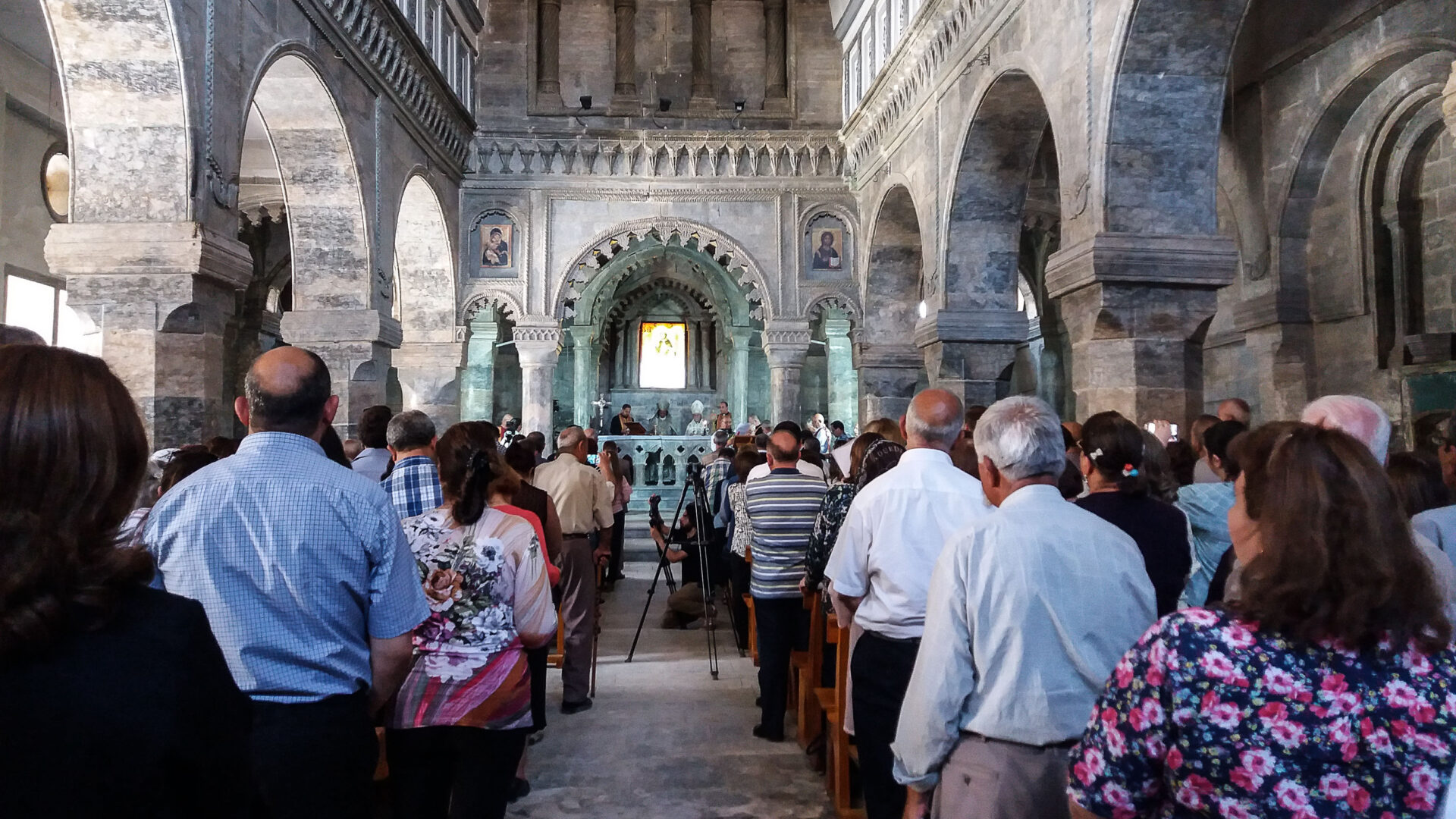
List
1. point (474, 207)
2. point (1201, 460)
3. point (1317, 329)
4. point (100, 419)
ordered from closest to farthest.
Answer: point (100, 419) → point (1201, 460) → point (1317, 329) → point (474, 207)

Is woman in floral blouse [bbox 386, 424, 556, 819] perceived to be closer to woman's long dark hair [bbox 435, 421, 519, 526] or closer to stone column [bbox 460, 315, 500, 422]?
woman's long dark hair [bbox 435, 421, 519, 526]

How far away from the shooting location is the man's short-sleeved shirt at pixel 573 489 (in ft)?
19.4

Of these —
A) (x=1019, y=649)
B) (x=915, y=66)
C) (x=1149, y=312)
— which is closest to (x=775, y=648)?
(x=1019, y=649)

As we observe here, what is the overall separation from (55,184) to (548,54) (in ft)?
25.8

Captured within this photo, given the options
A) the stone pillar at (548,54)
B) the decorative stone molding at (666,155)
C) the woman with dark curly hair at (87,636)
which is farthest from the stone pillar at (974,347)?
the woman with dark curly hair at (87,636)

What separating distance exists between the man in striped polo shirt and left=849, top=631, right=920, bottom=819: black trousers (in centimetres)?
153

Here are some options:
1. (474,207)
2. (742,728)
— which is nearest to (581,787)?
(742,728)

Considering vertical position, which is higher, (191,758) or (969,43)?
(969,43)

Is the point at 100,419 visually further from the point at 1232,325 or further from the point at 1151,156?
the point at 1232,325

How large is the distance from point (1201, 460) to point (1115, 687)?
3.73 meters

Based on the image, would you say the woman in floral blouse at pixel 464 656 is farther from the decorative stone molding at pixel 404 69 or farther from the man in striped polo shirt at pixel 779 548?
the decorative stone molding at pixel 404 69

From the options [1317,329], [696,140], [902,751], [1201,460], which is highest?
[696,140]

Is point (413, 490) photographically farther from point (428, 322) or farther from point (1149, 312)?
point (428, 322)

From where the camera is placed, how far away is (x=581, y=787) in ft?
14.2
